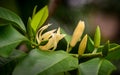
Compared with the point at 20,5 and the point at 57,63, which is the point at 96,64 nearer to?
the point at 57,63

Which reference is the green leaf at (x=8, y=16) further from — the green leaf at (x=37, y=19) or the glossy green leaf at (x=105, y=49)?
the glossy green leaf at (x=105, y=49)

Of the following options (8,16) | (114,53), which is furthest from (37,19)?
(114,53)

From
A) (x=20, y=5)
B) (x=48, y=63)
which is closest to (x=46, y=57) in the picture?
(x=48, y=63)

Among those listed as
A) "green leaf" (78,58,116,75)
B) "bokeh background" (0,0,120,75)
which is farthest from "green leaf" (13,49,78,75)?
"bokeh background" (0,0,120,75)

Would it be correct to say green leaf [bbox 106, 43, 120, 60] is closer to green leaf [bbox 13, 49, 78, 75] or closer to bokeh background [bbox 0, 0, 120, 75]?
green leaf [bbox 13, 49, 78, 75]

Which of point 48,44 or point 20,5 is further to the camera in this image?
point 20,5

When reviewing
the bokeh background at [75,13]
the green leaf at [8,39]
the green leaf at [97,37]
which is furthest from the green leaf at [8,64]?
the bokeh background at [75,13]
